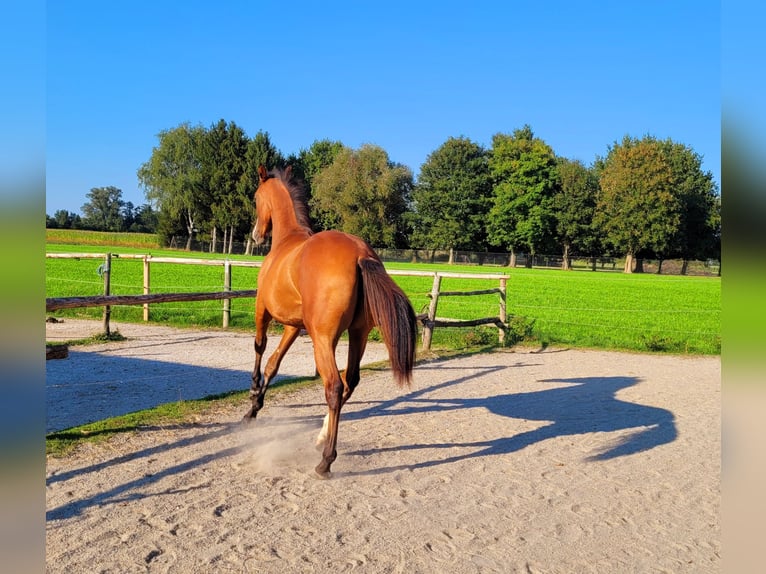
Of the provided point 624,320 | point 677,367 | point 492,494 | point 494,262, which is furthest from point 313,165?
point 492,494

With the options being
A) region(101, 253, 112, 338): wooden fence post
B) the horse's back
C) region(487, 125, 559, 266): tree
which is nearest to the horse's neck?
the horse's back

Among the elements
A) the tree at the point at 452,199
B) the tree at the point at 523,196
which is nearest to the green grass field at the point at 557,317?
the tree at the point at 523,196

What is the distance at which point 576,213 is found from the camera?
5675 cm

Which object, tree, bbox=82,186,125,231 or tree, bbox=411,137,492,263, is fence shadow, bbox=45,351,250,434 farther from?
tree, bbox=82,186,125,231

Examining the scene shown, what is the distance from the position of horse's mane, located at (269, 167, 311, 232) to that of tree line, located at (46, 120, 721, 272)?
44.4m

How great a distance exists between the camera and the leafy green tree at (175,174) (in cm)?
5866

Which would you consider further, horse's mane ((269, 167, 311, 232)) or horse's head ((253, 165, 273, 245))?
horse's head ((253, 165, 273, 245))

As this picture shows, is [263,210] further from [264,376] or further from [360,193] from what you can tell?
[360,193]

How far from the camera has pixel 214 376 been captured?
781cm

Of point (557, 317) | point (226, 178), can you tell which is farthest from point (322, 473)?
point (226, 178)

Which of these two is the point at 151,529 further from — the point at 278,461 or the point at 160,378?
the point at 160,378

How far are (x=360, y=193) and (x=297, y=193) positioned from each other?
5107 cm

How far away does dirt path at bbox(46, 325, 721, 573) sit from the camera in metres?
3.07
